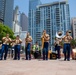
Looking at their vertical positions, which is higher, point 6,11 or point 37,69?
point 6,11

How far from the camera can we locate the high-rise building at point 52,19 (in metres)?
118

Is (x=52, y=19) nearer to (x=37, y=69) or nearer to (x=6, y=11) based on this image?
(x=6, y=11)

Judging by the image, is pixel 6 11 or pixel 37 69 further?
pixel 6 11

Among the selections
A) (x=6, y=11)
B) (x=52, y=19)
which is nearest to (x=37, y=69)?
(x=52, y=19)

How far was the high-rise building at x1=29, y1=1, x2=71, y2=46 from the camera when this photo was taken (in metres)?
118

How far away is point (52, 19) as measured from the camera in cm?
12138

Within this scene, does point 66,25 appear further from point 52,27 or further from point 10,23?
point 10,23

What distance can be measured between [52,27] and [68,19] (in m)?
11.5

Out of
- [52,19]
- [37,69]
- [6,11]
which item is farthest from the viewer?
[6,11]

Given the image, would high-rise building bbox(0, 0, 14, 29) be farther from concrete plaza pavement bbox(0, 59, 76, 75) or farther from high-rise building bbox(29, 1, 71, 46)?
concrete plaza pavement bbox(0, 59, 76, 75)

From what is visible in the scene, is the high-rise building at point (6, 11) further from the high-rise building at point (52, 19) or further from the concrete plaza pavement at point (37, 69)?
the concrete plaza pavement at point (37, 69)

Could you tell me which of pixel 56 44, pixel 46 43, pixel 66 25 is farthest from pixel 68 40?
pixel 66 25

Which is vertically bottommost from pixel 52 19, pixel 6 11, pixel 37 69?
pixel 37 69

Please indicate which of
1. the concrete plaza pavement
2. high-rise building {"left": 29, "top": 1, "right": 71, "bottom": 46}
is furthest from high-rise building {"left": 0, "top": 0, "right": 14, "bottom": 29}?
the concrete plaza pavement
